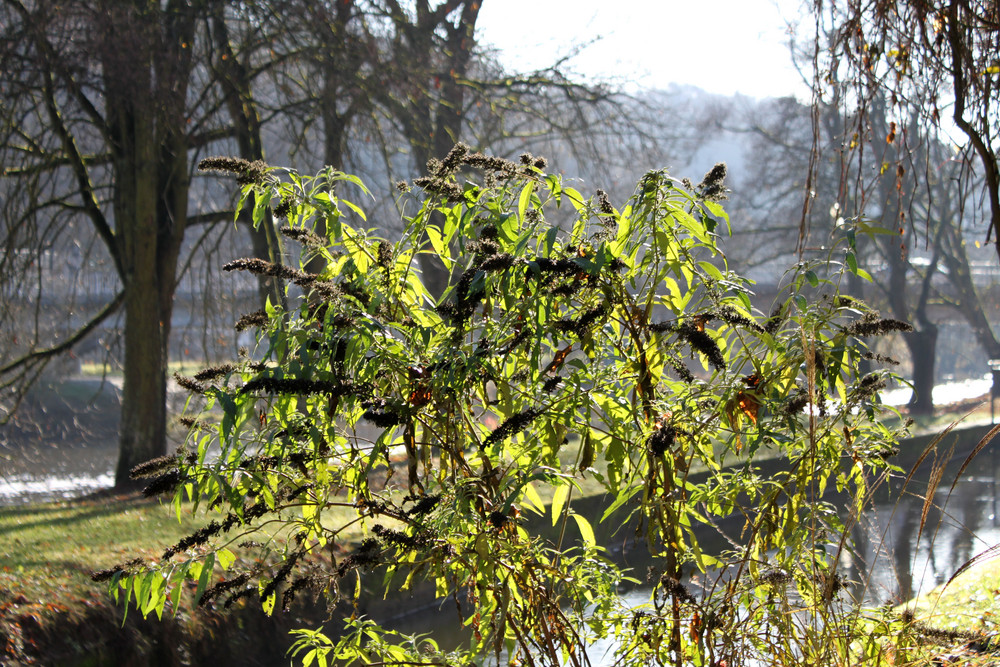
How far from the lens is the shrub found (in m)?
2.02

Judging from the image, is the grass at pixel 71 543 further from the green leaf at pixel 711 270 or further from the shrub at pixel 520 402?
the green leaf at pixel 711 270

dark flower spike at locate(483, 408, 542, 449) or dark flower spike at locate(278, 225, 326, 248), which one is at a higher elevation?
dark flower spike at locate(278, 225, 326, 248)

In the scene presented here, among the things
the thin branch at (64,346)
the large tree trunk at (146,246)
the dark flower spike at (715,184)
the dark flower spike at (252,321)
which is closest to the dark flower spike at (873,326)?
the dark flower spike at (715,184)

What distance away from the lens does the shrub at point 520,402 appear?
2.02 meters

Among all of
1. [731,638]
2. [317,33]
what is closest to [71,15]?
[317,33]

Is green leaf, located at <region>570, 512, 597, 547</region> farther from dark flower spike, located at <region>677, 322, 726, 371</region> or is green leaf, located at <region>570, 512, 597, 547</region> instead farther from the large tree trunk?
the large tree trunk

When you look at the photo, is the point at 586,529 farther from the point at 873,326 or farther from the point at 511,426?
the point at 873,326

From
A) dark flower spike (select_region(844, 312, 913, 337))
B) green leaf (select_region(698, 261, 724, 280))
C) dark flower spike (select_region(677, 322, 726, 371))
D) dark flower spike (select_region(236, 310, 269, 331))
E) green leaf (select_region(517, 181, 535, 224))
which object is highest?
green leaf (select_region(517, 181, 535, 224))

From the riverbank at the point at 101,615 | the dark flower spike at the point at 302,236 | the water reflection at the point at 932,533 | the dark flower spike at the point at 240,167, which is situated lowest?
the water reflection at the point at 932,533

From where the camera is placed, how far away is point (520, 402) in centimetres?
232

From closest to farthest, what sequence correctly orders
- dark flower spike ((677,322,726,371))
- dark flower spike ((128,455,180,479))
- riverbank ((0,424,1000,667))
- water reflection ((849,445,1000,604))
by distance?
dark flower spike ((128,455,180,479)), dark flower spike ((677,322,726,371)), riverbank ((0,424,1000,667)), water reflection ((849,445,1000,604))

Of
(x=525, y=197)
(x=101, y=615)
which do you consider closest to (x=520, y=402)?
(x=525, y=197)

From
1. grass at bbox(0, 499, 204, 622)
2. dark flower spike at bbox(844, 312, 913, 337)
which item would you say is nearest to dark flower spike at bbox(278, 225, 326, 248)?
dark flower spike at bbox(844, 312, 913, 337)

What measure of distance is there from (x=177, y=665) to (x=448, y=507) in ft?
13.3
